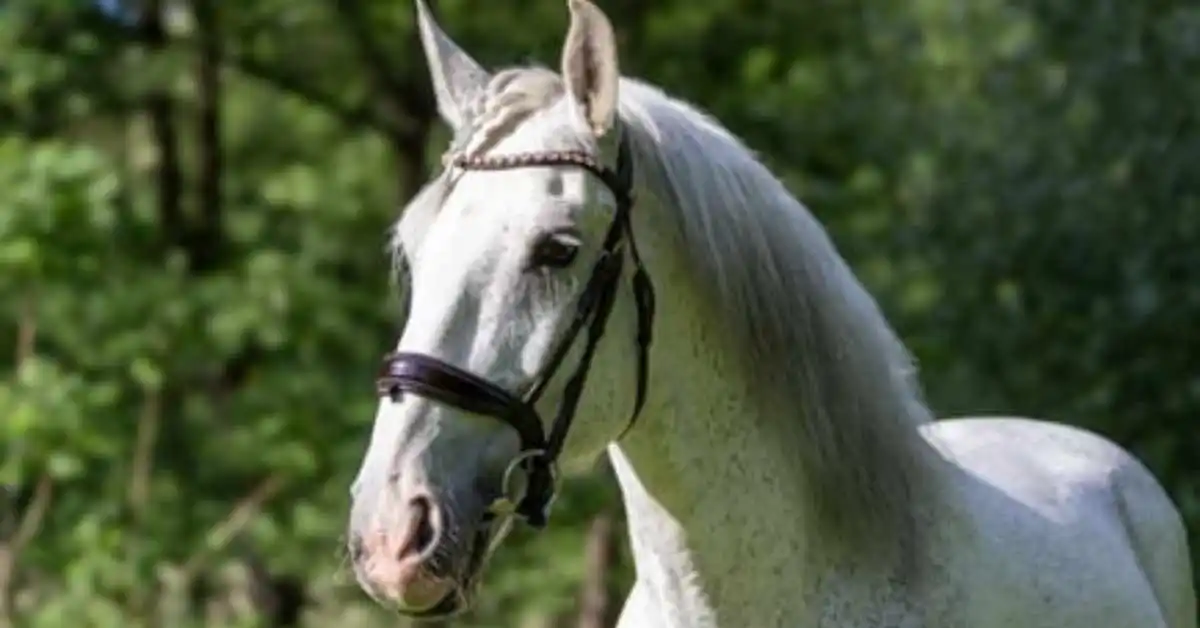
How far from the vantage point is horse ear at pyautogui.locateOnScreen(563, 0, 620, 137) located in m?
2.53

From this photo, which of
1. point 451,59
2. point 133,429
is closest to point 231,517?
point 133,429

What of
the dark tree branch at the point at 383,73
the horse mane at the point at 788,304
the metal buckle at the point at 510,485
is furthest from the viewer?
the dark tree branch at the point at 383,73

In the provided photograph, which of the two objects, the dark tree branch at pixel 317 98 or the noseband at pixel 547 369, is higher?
the noseband at pixel 547 369

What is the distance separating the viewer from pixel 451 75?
280 centimetres

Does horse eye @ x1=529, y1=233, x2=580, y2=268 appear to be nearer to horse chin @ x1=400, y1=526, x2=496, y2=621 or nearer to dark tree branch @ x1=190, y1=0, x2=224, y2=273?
horse chin @ x1=400, y1=526, x2=496, y2=621

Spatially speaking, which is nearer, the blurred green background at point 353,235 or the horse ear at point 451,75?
the horse ear at point 451,75

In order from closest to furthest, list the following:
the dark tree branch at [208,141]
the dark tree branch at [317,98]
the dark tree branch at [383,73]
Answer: the dark tree branch at [208,141]
the dark tree branch at [383,73]
the dark tree branch at [317,98]

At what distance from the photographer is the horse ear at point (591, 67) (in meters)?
2.53

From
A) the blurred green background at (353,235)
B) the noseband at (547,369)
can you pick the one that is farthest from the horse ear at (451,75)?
the blurred green background at (353,235)

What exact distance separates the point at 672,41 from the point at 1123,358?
2.91 m

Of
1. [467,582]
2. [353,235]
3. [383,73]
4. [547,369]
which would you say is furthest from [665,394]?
[353,235]

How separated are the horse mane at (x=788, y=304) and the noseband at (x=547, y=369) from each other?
0.27ft

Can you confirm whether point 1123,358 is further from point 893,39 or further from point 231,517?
point 231,517

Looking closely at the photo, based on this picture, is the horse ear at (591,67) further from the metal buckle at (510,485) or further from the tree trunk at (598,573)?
the tree trunk at (598,573)
